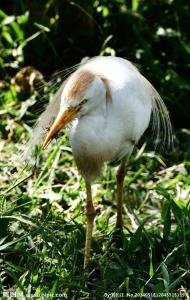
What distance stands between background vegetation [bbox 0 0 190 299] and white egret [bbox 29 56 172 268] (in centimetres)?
19

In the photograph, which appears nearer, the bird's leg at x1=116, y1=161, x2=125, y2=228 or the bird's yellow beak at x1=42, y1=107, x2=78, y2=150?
the bird's yellow beak at x1=42, y1=107, x2=78, y2=150

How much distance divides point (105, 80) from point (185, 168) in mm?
1121

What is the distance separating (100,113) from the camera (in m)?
2.35

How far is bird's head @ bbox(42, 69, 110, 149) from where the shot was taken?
2230 millimetres

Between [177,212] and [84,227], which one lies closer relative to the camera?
[177,212]

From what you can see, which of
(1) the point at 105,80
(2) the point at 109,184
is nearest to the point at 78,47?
(2) the point at 109,184

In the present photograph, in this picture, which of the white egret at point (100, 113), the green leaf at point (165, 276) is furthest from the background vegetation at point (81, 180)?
the white egret at point (100, 113)

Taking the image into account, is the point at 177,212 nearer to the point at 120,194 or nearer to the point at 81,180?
the point at 120,194

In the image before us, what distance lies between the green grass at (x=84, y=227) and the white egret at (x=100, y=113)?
146mm

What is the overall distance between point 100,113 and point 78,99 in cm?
15

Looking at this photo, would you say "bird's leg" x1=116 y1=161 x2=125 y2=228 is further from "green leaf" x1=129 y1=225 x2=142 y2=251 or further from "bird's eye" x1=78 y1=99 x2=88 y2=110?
"bird's eye" x1=78 y1=99 x2=88 y2=110

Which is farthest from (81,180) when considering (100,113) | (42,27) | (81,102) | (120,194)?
(42,27)

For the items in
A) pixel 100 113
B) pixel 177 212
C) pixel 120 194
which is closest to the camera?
pixel 100 113

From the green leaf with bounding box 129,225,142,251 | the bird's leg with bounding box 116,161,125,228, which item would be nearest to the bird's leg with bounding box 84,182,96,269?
the green leaf with bounding box 129,225,142,251
